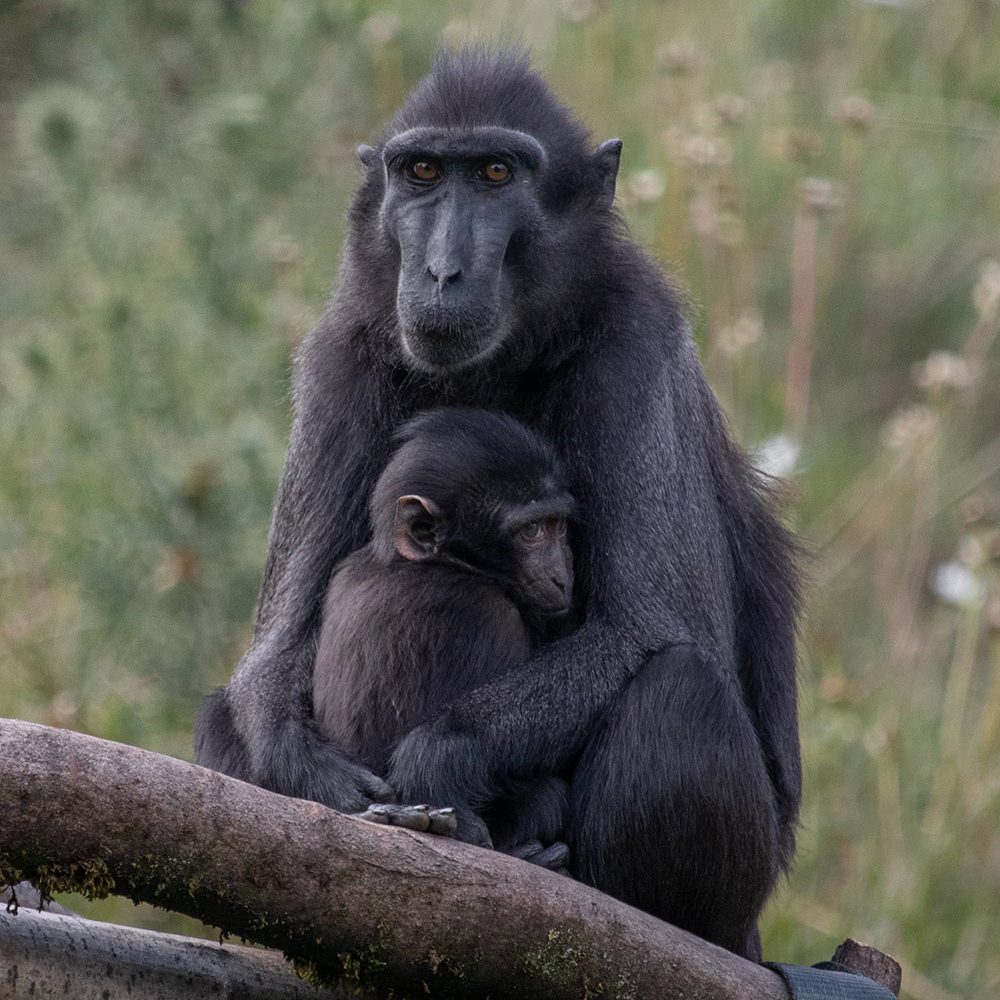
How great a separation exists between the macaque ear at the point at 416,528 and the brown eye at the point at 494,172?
1107 mm

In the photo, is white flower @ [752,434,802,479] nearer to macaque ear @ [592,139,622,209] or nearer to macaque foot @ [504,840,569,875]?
macaque ear @ [592,139,622,209]

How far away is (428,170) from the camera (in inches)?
226

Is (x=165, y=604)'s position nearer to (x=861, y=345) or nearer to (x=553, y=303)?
(x=553, y=303)

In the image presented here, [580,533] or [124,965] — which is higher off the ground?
[580,533]

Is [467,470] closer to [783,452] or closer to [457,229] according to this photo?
[457,229]

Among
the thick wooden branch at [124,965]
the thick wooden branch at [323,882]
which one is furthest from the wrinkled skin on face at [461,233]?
the thick wooden branch at [124,965]

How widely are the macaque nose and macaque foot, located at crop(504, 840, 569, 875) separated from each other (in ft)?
5.70

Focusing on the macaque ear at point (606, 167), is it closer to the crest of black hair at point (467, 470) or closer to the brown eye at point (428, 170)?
the brown eye at point (428, 170)

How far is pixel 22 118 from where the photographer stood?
9414 millimetres

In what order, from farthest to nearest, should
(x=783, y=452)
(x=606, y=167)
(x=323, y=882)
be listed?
(x=783, y=452)
(x=606, y=167)
(x=323, y=882)

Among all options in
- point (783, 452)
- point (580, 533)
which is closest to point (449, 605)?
point (580, 533)

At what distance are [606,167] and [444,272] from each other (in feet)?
3.05

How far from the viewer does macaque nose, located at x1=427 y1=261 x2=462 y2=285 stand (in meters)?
5.44

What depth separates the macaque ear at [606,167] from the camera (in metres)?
6.02
